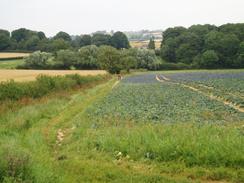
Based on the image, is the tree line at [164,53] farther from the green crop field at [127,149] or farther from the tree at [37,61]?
the green crop field at [127,149]

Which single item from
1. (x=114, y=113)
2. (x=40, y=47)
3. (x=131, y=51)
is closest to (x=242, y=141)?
(x=114, y=113)

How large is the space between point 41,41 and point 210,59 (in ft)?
198

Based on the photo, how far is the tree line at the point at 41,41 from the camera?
14285cm

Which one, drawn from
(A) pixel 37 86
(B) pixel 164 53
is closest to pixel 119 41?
(B) pixel 164 53

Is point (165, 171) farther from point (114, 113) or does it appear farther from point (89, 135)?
point (114, 113)

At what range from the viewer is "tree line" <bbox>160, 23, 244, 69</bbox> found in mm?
119125

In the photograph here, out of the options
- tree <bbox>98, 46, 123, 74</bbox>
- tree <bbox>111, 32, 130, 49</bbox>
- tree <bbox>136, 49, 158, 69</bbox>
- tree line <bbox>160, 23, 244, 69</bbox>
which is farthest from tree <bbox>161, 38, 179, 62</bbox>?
tree <bbox>111, 32, 130, 49</bbox>

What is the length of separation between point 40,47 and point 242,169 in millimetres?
137595

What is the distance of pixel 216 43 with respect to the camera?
400ft

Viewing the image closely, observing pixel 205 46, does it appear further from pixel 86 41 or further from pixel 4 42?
pixel 4 42

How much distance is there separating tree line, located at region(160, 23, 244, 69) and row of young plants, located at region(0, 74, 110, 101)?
66192 millimetres

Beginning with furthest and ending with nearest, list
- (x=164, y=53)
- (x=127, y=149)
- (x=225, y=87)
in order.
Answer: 1. (x=164, y=53)
2. (x=225, y=87)
3. (x=127, y=149)

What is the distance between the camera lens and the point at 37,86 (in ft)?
138

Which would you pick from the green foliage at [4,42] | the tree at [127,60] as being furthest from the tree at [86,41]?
the tree at [127,60]
